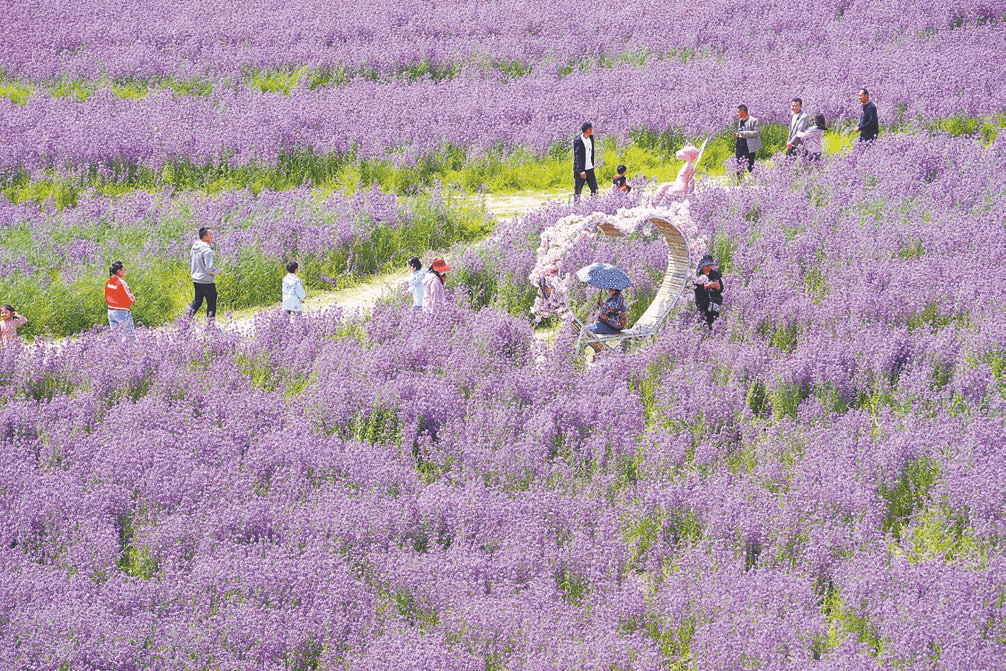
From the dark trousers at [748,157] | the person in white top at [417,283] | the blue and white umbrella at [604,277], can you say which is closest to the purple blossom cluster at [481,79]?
the dark trousers at [748,157]

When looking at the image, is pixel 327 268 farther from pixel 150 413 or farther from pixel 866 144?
pixel 866 144

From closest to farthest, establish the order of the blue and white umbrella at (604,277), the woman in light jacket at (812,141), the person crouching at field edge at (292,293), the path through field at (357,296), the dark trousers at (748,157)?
the blue and white umbrella at (604,277), the person crouching at field edge at (292,293), the path through field at (357,296), the woman in light jacket at (812,141), the dark trousers at (748,157)

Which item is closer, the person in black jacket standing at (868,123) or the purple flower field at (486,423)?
the purple flower field at (486,423)

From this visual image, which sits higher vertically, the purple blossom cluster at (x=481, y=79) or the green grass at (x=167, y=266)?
the purple blossom cluster at (x=481, y=79)

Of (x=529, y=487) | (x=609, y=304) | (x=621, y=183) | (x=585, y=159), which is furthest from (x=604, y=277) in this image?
(x=585, y=159)

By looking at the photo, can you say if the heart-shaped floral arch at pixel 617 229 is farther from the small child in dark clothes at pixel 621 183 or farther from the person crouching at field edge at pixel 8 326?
the person crouching at field edge at pixel 8 326

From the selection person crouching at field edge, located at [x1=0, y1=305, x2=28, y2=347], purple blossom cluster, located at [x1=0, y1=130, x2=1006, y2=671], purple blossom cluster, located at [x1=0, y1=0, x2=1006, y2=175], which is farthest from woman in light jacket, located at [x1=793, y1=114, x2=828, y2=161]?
person crouching at field edge, located at [x1=0, y1=305, x2=28, y2=347]

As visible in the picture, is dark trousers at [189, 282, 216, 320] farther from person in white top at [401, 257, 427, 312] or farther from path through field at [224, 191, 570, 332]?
person in white top at [401, 257, 427, 312]

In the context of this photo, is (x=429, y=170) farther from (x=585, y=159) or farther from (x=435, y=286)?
(x=435, y=286)
